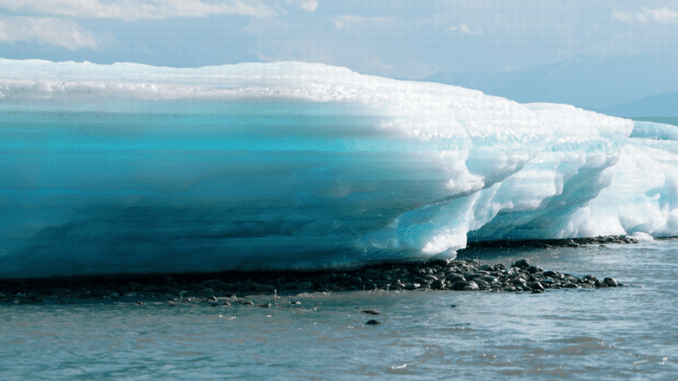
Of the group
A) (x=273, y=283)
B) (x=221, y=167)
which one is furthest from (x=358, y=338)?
(x=221, y=167)

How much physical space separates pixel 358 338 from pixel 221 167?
10.7 ft

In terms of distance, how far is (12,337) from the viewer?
7.88 metres

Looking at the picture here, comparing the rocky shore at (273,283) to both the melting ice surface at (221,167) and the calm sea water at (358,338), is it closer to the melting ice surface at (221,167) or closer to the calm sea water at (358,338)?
the melting ice surface at (221,167)

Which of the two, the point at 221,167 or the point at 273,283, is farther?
the point at 273,283

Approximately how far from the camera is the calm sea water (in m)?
6.81

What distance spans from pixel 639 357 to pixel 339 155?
14.8 feet

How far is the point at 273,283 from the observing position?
10.8m

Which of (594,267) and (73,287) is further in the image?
(594,267)

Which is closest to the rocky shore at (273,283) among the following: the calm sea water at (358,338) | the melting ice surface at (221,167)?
the melting ice surface at (221,167)

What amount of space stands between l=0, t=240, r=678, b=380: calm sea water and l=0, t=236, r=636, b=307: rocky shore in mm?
382

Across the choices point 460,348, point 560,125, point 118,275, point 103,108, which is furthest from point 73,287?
point 560,125

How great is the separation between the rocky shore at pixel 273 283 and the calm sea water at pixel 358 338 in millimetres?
382

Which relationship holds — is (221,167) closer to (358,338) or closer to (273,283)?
(273,283)

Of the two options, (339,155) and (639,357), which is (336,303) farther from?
(639,357)
